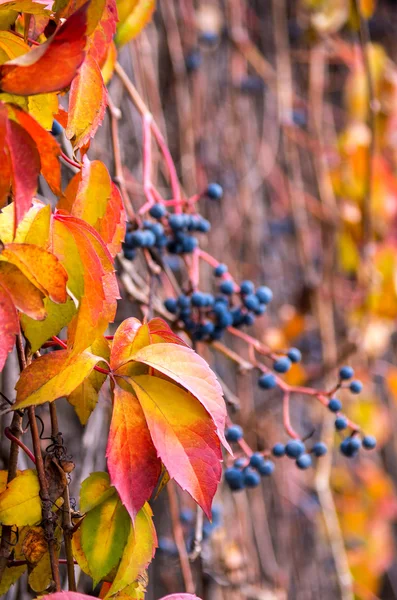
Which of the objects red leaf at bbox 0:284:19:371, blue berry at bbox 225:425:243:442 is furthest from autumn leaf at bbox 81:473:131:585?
blue berry at bbox 225:425:243:442

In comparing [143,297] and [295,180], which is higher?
[143,297]

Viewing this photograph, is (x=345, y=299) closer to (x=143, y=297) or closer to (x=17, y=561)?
(x=143, y=297)

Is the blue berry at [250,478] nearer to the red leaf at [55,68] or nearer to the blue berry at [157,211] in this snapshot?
the blue berry at [157,211]

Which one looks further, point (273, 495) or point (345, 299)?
point (345, 299)

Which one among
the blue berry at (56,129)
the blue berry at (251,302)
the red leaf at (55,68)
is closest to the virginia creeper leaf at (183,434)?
the red leaf at (55,68)

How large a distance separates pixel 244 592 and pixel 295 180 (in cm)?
110

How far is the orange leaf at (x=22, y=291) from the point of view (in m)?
0.42

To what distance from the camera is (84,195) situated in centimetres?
53

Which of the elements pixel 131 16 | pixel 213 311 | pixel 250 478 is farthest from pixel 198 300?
pixel 131 16

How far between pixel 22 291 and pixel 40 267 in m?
0.02

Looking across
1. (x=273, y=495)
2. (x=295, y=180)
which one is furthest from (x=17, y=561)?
(x=295, y=180)

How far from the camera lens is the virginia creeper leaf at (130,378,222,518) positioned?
0.46 metres

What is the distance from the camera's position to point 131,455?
471 mm

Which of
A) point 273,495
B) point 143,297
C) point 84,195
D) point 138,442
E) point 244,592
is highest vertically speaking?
point 84,195
